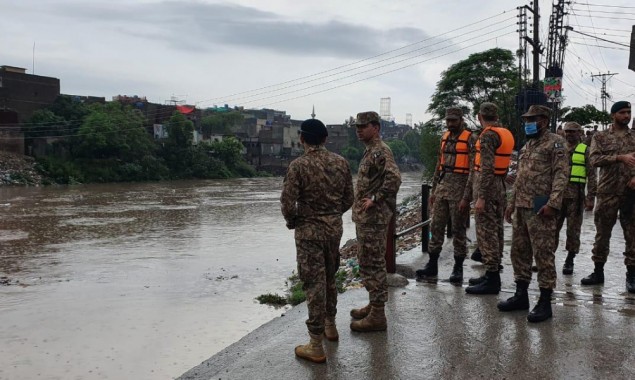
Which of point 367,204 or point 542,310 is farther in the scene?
point 542,310

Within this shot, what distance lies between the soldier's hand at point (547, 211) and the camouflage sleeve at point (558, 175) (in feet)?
0.09

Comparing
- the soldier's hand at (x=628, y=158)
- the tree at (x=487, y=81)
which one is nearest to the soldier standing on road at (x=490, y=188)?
the soldier's hand at (x=628, y=158)

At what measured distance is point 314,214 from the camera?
382cm

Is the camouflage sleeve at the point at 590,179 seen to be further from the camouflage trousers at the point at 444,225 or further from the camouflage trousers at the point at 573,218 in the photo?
the camouflage trousers at the point at 444,225

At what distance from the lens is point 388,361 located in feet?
12.1

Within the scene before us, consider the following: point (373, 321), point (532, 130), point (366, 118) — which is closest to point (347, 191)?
point (366, 118)

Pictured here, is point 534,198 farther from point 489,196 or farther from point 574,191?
point 574,191

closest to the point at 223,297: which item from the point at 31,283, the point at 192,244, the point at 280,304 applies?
the point at 280,304

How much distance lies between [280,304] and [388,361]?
15.3ft

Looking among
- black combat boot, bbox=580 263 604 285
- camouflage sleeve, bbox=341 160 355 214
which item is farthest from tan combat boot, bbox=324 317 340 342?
black combat boot, bbox=580 263 604 285

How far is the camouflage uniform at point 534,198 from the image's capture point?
4.37 metres

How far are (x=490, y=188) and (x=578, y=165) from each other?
1960 millimetres

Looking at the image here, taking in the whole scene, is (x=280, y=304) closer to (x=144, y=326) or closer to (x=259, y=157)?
(x=144, y=326)

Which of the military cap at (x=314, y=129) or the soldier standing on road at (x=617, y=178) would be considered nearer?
the military cap at (x=314, y=129)
